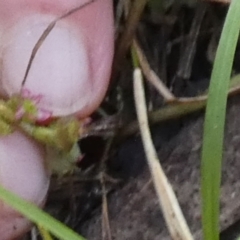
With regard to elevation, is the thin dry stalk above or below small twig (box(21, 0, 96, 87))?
below

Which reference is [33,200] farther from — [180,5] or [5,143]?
[180,5]

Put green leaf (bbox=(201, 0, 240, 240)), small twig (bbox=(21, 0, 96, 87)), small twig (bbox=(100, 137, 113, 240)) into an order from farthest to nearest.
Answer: small twig (bbox=(100, 137, 113, 240)) → small twig (bbox=(21, 0, 96, 87)) → green leaf (bbox=(201, 0, 240, 240))

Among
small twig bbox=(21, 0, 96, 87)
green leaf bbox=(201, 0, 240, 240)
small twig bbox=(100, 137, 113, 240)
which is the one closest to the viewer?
green leaf bbox=(201, 0, 240, 240)

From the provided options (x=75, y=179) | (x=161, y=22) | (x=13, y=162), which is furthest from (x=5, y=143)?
(x=161, y=22)

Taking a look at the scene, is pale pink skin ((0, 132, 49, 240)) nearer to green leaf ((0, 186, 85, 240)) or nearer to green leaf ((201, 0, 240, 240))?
green leaf ((0, 186, 85, 240))

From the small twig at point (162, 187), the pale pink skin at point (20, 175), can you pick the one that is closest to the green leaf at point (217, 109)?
the small twig at point (162, 187)

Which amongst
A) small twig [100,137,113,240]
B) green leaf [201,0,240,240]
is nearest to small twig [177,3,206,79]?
small twig [100,137,113,240]

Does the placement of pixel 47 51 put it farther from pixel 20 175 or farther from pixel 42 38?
pixel 20 175
